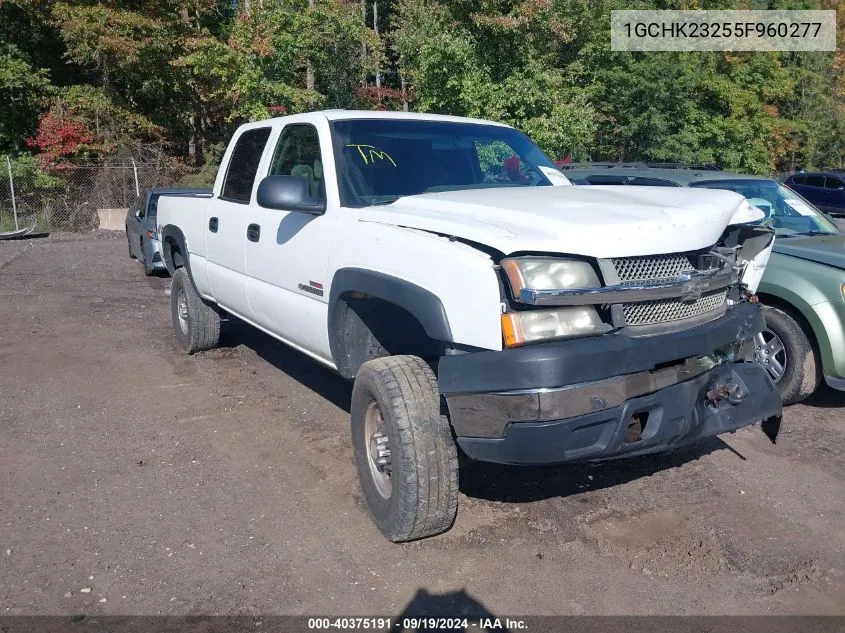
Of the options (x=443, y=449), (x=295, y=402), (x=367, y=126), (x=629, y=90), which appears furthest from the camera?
(x=629, y=90)

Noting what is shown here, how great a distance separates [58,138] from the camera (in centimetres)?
2402

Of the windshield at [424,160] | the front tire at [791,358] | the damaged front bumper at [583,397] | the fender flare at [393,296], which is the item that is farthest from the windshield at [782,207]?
the fender flare at [393,296]

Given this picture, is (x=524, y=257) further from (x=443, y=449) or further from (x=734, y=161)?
(x=734, y=161)

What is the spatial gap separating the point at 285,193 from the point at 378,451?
4.88ft

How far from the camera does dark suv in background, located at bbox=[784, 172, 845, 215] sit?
24078 millimetres

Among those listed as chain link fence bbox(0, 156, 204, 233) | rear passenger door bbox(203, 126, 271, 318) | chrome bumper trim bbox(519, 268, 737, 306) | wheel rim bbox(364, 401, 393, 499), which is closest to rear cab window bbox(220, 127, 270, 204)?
rear passenger door bbox(203, 126, 271, 318)

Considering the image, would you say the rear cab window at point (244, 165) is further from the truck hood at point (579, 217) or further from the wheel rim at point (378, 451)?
the wheel rim at point (378, 451)

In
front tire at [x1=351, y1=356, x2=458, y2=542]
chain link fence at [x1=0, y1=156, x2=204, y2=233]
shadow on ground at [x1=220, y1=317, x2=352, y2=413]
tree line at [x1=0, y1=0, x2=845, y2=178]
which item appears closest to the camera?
front tire at [x1=351, y1=356, x2=458, y2=542]

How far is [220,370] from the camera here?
6.99m

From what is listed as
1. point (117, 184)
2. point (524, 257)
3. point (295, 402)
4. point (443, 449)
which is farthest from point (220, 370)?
point (117, 184)

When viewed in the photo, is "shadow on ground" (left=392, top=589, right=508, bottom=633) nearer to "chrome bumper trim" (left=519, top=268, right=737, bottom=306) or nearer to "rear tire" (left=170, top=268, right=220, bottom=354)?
"chrome bumper trim" (left=519, top=268, right=737, bottom=306)

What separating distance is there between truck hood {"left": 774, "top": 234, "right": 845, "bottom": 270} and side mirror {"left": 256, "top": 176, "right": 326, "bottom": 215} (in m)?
3.74

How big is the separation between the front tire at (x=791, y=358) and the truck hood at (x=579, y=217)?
1867 millimetres

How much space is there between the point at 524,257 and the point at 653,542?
5.51ft
